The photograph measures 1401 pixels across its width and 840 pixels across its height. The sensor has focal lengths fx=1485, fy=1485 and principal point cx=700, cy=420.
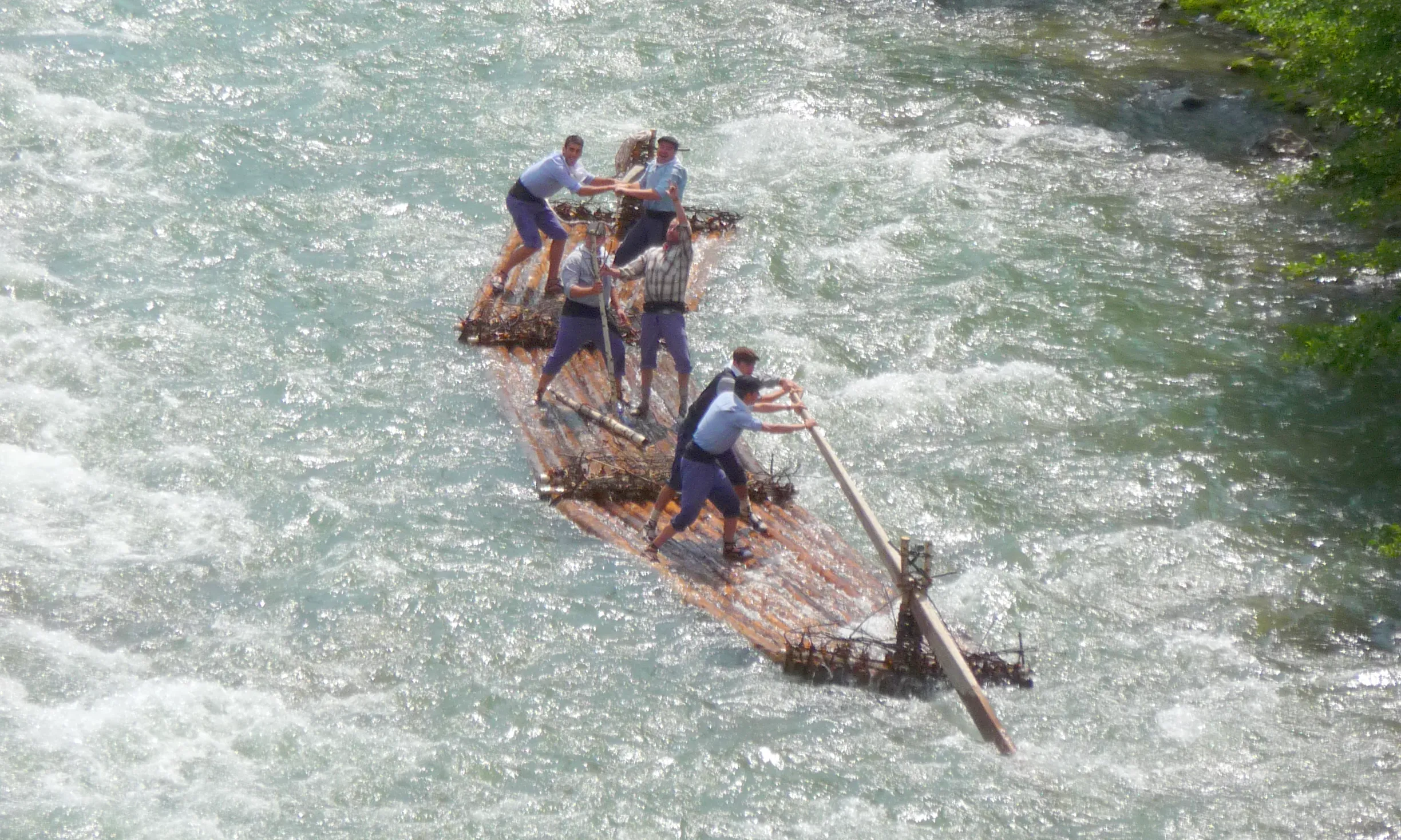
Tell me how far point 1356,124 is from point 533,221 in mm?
9629

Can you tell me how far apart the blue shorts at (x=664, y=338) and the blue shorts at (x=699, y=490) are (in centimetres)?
221

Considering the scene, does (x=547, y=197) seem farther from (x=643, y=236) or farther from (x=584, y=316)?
(x=584, y=316)

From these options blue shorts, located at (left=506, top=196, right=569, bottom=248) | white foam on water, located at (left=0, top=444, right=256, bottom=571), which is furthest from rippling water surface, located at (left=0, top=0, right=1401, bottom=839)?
blue shorts, located at (left=506, top=196, right=569, bottom=248)

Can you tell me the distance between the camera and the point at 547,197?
623 inches

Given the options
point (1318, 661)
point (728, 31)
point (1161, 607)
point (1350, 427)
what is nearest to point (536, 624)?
point (1161, 607)

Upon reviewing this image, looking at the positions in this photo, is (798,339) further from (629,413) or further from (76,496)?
(76,496)

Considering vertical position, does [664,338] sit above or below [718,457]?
above

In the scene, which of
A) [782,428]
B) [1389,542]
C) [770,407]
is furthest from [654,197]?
[1389,542]

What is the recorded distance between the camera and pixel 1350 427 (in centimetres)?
1570

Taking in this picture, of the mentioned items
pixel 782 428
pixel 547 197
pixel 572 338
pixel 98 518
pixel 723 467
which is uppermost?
pixel 547 197

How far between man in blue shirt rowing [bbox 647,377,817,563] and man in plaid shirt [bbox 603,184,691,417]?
199cm

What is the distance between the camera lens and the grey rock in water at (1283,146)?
22094mm

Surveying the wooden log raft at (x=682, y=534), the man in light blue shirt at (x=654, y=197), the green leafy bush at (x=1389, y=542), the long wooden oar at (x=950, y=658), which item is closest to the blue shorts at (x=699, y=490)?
the wooden log raft at (x=682, y=534)

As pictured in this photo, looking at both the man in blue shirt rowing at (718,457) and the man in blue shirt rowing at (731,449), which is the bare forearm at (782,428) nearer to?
the man in blue shirt rowing at (718,457)
